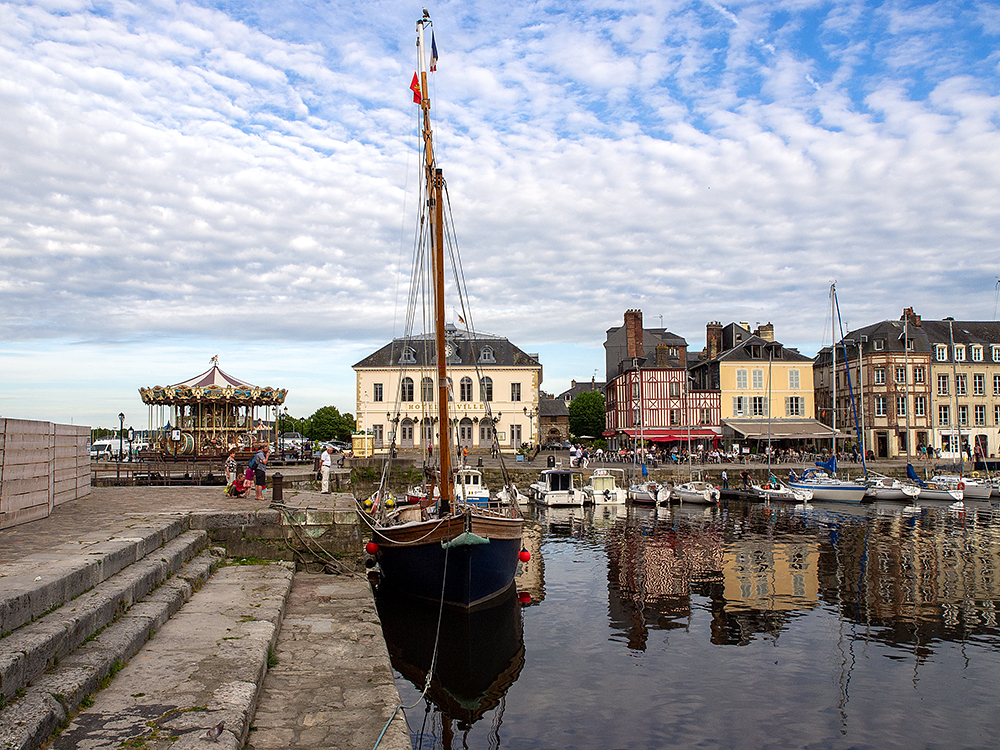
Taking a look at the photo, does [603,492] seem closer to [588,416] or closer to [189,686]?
[189,686]

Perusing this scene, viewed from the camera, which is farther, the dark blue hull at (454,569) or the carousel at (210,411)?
the carousel at (210,411)

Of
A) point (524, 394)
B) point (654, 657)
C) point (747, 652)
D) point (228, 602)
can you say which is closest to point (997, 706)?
point (747, 652)

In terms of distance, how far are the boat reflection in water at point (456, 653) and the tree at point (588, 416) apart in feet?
197

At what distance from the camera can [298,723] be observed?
6.27 meters

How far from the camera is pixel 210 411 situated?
34125 millimetres

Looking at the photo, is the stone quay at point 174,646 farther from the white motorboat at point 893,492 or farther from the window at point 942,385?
the window at point 942,385

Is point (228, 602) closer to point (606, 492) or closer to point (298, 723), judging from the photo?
point (298, 723)

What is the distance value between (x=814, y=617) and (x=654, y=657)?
4444mm

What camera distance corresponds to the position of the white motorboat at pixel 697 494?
38625 mm

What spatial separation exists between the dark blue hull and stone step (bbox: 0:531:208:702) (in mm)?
4934

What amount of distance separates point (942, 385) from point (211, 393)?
54.8 m

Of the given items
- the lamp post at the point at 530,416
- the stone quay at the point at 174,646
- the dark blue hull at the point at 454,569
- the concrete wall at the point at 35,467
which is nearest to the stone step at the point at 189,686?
the stone quay at the point at 174,646

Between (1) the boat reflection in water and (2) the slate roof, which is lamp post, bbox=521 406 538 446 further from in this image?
(1) the boat reflection in water

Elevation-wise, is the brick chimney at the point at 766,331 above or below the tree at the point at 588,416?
above
